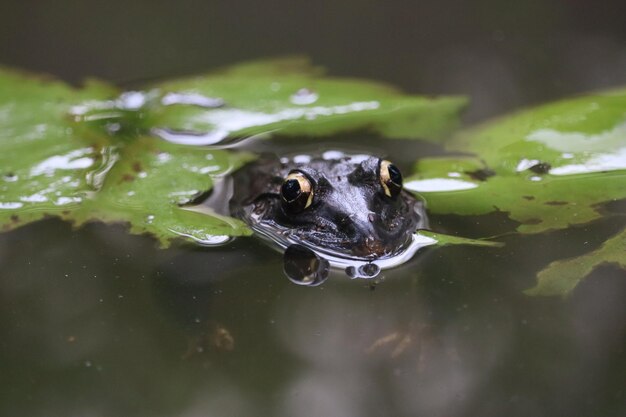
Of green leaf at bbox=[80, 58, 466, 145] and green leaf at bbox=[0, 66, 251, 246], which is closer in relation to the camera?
green leaf at bbox=[0, 66, 251, 246]

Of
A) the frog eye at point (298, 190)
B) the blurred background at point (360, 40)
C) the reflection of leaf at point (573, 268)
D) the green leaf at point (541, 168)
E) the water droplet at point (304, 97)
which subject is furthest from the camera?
the blurred background at point (360, 40)

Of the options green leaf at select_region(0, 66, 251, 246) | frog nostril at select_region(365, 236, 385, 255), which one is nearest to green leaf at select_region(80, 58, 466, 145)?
green leaf at select_region(0, 66, 251, 246)

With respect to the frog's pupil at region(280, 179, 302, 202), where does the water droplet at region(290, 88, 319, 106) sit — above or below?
above

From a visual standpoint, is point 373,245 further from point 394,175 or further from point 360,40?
point 360,40

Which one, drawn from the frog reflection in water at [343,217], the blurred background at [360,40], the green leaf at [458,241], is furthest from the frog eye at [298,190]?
the blurred background at [360,40]

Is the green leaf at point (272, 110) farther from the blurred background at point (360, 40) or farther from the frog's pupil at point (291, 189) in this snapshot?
the frog's pupil at point (291, 189)

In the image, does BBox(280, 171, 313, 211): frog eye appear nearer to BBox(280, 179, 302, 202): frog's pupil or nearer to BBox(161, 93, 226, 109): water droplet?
BBox(280, 179, 302, 202): frog's pupil

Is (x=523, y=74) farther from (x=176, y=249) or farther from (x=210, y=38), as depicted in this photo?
(x=176, y=249)
